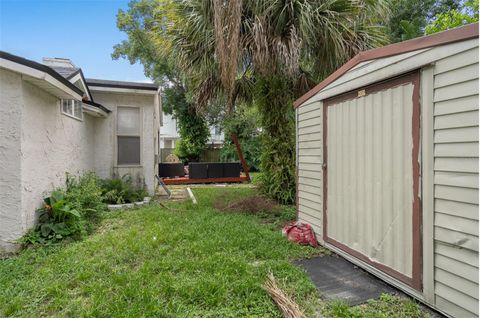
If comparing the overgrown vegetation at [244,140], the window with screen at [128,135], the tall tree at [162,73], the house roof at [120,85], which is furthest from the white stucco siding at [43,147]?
the tall tree at [162,73]

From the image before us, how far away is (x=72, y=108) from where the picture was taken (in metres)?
5.60

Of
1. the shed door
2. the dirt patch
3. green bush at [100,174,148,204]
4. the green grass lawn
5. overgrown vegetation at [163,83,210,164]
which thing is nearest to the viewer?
the green grass lawn

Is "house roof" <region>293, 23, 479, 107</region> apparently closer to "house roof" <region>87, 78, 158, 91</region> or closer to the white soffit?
the white soffit

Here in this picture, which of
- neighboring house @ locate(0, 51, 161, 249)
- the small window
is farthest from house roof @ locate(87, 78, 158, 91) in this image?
the small window

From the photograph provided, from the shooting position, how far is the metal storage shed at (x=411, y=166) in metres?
1.99

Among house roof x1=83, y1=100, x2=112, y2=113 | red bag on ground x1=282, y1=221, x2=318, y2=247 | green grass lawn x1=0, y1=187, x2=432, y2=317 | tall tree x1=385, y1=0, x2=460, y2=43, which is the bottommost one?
green grass lawn x1=0, y1=187, x2=432, y2=317

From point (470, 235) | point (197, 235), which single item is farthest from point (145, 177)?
point (470, 235)

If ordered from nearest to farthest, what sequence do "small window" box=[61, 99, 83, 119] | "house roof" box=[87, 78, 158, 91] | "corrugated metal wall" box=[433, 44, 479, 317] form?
"corrugated metal wall" box=[433, 44, 479, 317]
"small window" box=[61, 99, 83, 119]
"house roof" box=[87, 78, 158, 91]

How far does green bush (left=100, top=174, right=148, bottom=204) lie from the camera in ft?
20.6

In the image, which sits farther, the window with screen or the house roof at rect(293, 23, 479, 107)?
the window with screen

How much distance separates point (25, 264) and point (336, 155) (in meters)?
4.10

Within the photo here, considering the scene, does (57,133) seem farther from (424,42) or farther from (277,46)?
(424,42)

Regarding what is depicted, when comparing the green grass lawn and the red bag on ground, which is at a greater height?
the red bag on ground

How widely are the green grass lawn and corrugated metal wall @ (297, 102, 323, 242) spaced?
0.61m
